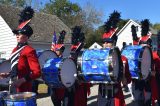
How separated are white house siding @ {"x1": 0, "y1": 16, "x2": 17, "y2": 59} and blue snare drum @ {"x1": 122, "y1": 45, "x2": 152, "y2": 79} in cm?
1645

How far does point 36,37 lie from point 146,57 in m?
18.6

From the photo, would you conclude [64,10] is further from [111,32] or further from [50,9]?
[111,32]

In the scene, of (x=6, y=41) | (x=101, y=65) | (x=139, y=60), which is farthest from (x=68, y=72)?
(x=6, y=41)

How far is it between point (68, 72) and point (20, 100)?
3174 millimetres

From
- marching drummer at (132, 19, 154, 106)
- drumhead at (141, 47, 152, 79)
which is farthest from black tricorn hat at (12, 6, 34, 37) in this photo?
marching drummer at (132, 19, 154, 106)

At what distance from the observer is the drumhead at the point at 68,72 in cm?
719

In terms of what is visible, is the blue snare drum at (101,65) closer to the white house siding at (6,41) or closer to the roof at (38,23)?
the white house siding at (6,41)

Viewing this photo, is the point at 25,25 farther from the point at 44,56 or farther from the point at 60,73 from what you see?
the point at 44,56

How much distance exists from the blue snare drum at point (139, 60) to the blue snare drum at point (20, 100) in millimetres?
3595

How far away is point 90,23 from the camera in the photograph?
57.3 meters

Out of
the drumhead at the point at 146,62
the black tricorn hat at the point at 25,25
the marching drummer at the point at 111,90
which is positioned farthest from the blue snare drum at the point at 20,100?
the drumhead at the point at 146,62

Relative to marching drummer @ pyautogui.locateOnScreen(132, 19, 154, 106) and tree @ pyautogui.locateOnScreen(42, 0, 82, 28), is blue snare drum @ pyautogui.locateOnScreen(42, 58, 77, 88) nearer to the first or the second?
marching drummer @ pyautogui.locateOnScreen(132, 19, 154, 106)

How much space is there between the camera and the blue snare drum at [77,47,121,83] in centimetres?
610

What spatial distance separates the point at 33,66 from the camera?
16.0 feet
